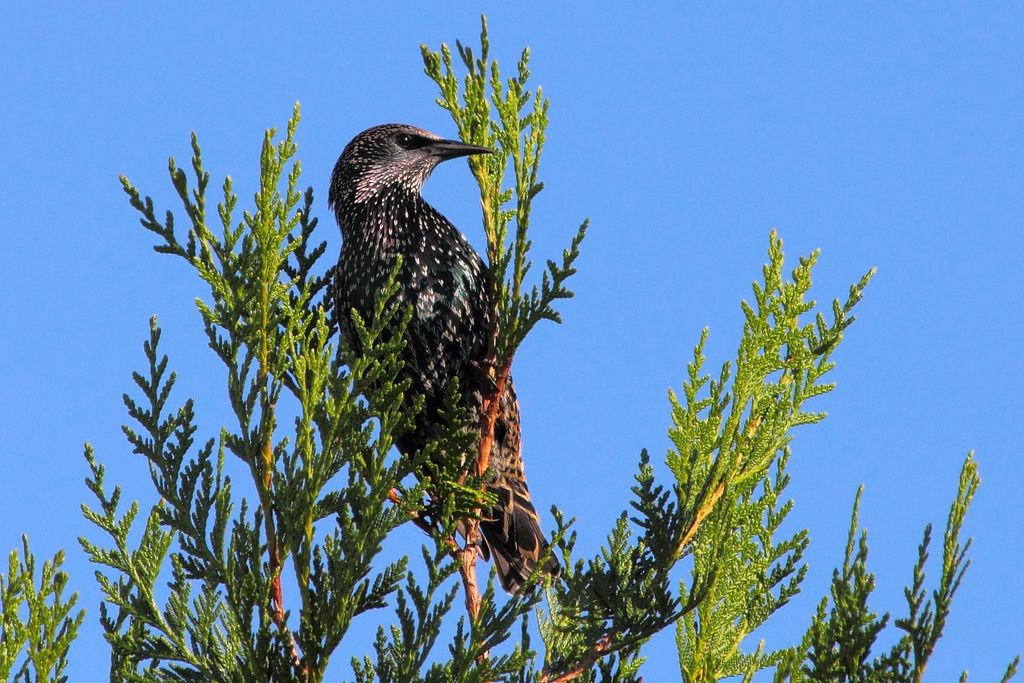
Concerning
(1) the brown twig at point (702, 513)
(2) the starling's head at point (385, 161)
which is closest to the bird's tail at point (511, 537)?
(2) the starling's head at point (385, 161)

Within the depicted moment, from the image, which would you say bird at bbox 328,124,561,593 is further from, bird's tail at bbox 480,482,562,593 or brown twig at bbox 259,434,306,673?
brown twig at bbox 259,434,306,673

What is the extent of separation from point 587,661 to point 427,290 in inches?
63.7

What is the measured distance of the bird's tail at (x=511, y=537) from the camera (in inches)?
176

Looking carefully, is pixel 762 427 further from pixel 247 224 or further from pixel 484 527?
pixel 484 527

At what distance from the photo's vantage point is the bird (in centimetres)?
426

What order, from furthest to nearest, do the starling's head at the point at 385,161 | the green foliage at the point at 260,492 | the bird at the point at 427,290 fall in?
1. the starling's head at the point at 385,161
2. the bird at the point at 427,290
3. the green foliage at the point at 260,492

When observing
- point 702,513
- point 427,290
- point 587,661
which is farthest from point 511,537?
point 702,513

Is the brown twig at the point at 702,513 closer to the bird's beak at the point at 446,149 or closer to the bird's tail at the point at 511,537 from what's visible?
the bird's tail at the point at 511,537

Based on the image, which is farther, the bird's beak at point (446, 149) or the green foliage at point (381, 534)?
the bird's beak at point (446, 149)

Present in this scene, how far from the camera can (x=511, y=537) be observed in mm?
4512

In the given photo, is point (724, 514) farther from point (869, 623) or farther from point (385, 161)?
point (385, 161)

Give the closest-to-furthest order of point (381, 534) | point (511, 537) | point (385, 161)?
point (381, 534) < point (511, 537) < point (385, 161)

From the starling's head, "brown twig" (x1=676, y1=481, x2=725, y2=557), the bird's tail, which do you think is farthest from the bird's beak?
"brown twig" (x1=676, y1=481, x2=725, y2=557)

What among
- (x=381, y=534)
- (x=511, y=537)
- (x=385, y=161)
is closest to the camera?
(x=381, y=534)
